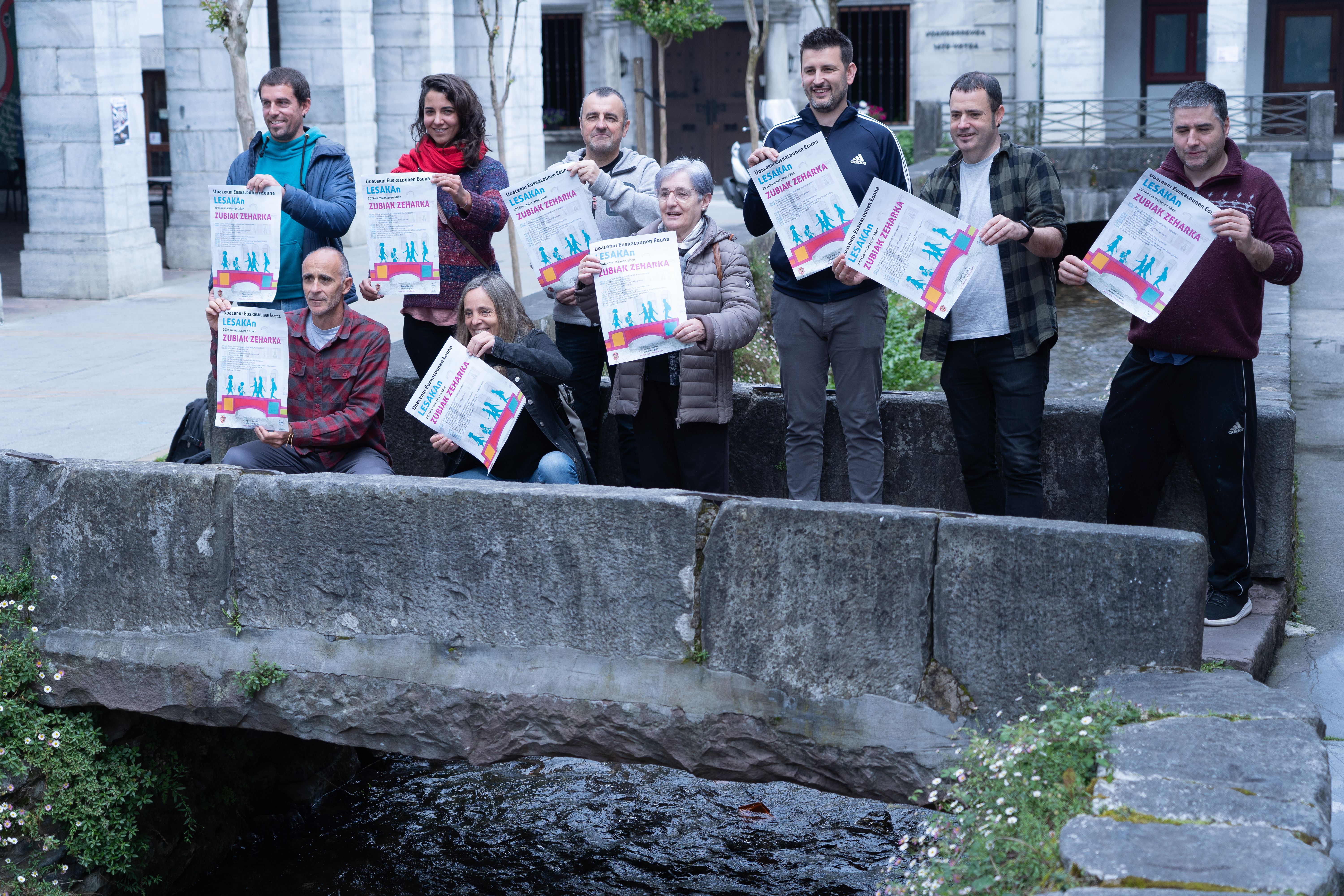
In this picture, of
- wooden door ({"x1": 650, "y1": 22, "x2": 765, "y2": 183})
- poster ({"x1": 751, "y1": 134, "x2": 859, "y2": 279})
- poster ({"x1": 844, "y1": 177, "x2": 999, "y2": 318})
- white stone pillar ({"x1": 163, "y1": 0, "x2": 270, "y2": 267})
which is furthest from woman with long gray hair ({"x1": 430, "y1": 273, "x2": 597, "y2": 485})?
wooden door ({"x1": 650, "y1": 22, "x2": 765, "y2": 183})

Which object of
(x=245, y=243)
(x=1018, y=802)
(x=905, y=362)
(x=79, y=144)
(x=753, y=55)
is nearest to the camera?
(x=1018, y=802)

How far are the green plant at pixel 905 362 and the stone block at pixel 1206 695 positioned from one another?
4.77m

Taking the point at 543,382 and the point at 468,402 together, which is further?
the point at 543,382

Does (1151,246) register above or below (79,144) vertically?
below

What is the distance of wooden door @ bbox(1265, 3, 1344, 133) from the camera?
28.5m

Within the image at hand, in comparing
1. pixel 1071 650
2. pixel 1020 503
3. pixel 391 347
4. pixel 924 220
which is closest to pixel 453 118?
pixel 391 347

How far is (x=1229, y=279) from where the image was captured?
15.2 feet

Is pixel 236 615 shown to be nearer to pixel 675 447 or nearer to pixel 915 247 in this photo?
pixel 675 447

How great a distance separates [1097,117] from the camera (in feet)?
77.0

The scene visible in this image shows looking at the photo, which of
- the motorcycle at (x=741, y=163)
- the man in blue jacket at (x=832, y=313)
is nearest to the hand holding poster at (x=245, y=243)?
the man in blue jacket at (x=832, y=313)

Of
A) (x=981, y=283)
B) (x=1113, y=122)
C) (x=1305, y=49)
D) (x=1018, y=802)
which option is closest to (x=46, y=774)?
(x=1018, y=802)

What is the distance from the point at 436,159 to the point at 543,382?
1068 millimetres

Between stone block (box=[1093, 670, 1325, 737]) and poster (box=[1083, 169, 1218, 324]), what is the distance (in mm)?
1215

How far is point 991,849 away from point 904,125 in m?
24.5
